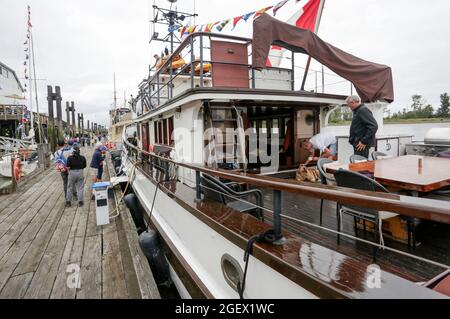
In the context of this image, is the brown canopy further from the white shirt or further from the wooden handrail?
the wooden handrail

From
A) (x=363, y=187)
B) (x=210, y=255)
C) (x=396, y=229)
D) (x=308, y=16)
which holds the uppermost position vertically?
(x=308, y=16)

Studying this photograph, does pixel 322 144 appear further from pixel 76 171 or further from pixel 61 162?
pixel 61 162

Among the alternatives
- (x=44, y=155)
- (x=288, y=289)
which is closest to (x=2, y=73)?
(x=44, y=155)

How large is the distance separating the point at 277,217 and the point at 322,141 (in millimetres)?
5627

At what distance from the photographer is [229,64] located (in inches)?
219

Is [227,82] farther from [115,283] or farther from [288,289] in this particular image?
[288,289]

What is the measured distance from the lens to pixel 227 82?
5602 millimetres

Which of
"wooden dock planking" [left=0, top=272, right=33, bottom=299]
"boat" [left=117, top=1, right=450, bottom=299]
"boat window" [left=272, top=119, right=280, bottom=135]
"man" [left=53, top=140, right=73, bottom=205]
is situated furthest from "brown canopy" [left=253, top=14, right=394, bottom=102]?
"man" [left=53, top=140, right=73, bottom=205]

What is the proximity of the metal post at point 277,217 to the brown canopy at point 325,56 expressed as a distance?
3491 millimetres

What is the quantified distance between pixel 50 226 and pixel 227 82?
15.5 ft

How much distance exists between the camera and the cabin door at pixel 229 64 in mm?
5375

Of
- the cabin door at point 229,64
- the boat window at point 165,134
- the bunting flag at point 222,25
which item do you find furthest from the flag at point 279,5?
the boat window at point 165,134

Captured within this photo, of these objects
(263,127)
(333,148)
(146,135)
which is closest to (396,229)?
(333,148)
